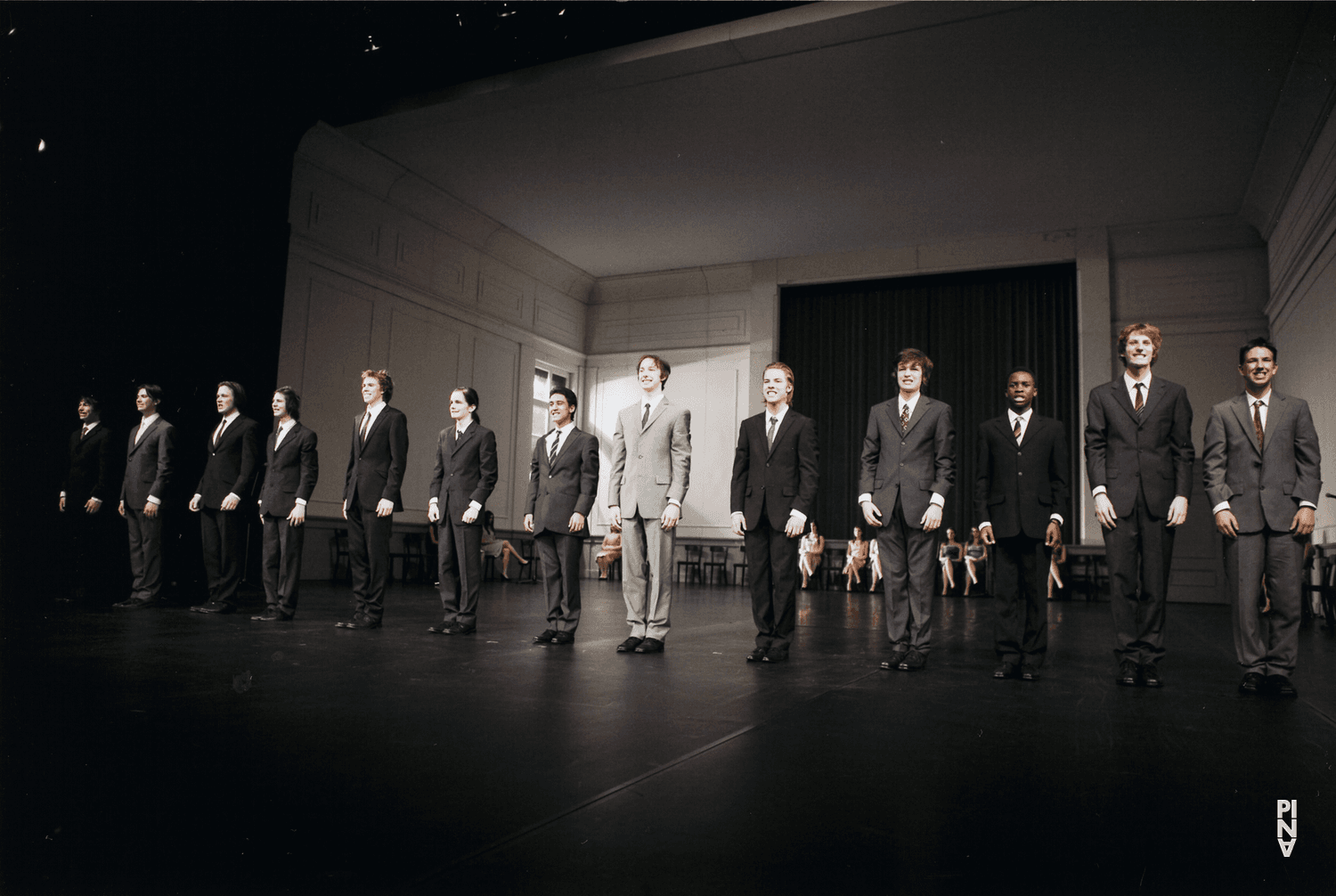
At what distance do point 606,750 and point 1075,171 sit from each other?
11.2 meters

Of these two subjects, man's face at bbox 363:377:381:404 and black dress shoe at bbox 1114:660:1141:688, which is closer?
black dress shoe at bbox 1114:660:1141:688

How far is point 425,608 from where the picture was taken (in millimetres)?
6867

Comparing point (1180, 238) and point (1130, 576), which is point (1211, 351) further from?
point (1130, 576)

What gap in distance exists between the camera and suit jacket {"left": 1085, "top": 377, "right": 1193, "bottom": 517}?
361 cm

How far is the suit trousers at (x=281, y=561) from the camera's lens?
17.2 ft

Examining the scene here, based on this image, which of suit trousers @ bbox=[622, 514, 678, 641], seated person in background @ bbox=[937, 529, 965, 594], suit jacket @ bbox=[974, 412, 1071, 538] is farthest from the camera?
seated person in background @ bbox=[937, 529, 965, 594]

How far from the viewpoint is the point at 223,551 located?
18.6 feet

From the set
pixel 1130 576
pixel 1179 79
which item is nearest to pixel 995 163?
pixel 1179 79

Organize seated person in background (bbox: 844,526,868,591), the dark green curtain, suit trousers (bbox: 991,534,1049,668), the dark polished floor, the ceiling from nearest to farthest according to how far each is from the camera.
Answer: the dark polished floor
suit trousers (bbox: 991,534,1049,668)
the ceiling
seated person in background (bbox: 844,526,868,591)
the dark green curtain

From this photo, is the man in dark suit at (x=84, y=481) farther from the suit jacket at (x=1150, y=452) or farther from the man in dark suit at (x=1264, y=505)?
the man in dark suit at (x=1264, y=505)

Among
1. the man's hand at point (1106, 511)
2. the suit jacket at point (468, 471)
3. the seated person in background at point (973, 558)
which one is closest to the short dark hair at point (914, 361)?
the man's hand at point (1106, 511)

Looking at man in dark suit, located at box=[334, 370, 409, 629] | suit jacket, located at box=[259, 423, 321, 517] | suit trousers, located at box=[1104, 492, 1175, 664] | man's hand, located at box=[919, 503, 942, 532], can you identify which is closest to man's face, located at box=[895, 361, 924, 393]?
man's hand, located at box=[919, 503, 942, 532]

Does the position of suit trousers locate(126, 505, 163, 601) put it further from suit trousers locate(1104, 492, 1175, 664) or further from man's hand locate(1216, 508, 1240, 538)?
man's hand locate(1216, 508, 1240, 538)

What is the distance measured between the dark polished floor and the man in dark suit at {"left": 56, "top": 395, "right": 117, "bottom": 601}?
8.05 feet
